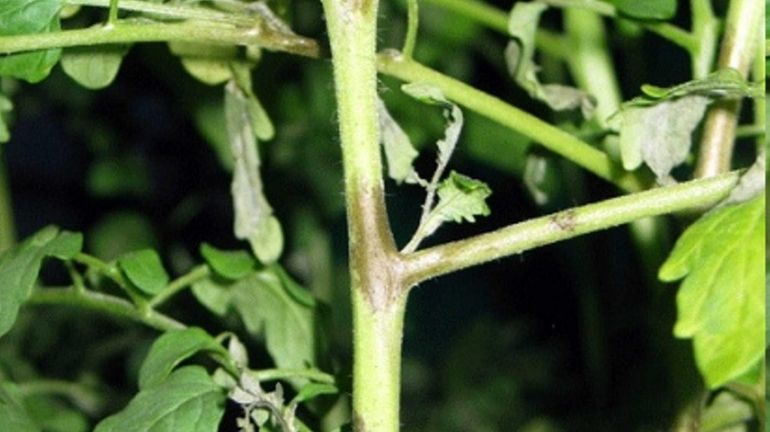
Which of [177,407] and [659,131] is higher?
[659,131]

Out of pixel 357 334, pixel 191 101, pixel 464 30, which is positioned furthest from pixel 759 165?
pixel 464 30

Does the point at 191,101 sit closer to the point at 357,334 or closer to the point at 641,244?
the point at 641,244

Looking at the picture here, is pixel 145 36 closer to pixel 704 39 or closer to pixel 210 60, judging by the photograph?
pixel 210 60

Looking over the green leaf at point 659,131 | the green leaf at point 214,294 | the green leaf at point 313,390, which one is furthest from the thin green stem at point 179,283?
the green leaf at point 659,131

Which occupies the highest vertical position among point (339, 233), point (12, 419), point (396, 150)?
point (396, 150)

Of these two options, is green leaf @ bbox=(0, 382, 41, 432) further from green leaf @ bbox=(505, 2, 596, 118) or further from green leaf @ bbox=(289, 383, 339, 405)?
green leaf @ bbox=(505, 2, 596, 118)

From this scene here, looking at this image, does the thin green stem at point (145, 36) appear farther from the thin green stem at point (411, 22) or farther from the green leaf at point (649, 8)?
the green leaf at point (649, 8)

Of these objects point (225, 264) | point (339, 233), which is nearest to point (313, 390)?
point (225, 264)
